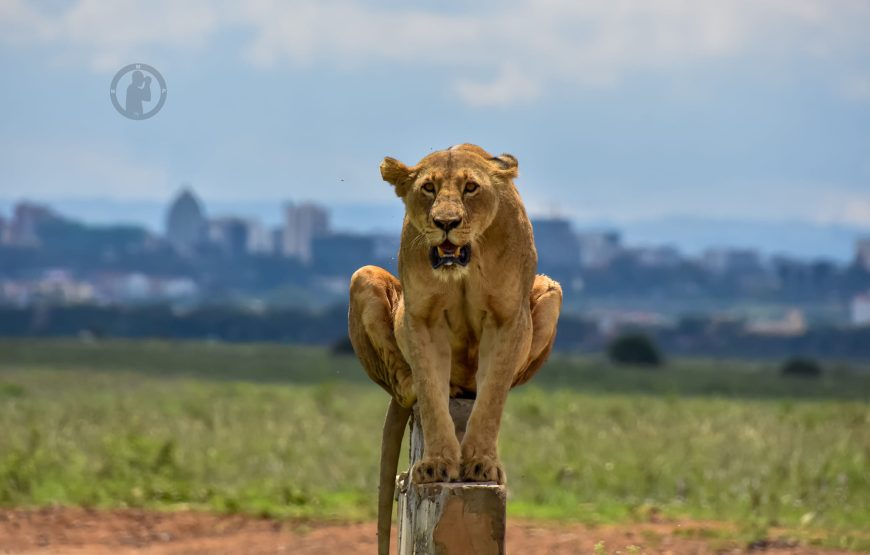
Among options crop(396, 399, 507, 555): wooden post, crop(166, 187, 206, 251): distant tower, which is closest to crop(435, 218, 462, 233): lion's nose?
crop(396, 399, 507, 555): wooden post

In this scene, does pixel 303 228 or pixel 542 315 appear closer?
pixel 542 315

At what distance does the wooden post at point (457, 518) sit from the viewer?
7.48 metres

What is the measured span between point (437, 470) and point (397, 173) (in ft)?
4.83

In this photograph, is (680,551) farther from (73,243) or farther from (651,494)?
(73,243)

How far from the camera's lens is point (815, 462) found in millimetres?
16047

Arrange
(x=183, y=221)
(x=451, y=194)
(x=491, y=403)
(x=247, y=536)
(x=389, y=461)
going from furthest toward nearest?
(x=183, y=221), (x=247, y=536), (x=389, y=461), (x=491, y=403), (x=451, y=194)

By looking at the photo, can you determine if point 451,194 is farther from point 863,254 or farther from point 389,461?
point 863,254

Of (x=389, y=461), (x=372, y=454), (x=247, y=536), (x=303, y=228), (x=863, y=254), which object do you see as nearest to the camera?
(x=389, y=461)

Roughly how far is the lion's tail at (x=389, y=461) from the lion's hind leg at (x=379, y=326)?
295 mm

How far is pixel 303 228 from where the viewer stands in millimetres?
154125

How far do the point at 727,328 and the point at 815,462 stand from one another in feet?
203

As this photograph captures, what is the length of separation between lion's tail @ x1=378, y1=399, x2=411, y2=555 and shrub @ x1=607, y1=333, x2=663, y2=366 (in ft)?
115

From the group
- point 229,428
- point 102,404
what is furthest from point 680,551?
point 102,404

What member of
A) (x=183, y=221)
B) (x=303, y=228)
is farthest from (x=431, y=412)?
(x=183, y=221)
